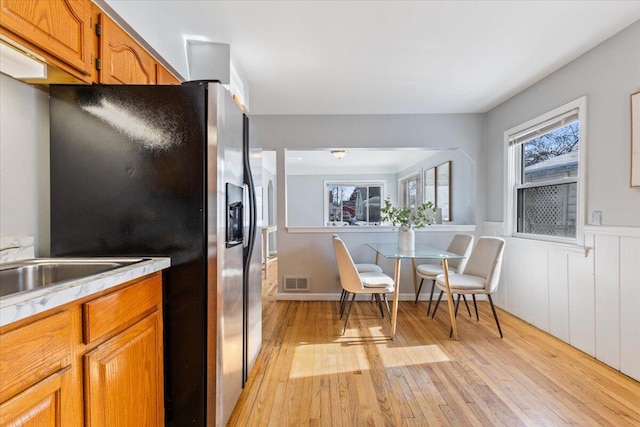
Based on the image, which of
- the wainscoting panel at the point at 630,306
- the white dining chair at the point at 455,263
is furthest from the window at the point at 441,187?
the wainscoting panel at the point at 630,306

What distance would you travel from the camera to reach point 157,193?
57.6 inches

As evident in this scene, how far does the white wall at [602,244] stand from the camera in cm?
215

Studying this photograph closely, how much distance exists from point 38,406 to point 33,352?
0.47 feet

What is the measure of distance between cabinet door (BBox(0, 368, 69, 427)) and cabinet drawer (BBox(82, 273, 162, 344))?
0.45ft

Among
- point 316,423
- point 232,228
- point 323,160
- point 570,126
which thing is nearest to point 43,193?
point 232,228

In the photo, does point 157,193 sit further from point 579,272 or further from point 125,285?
point 579,272

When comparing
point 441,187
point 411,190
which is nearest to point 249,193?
point 441,187

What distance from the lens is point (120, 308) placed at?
115 centimetres

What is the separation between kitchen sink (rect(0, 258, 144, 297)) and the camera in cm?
120

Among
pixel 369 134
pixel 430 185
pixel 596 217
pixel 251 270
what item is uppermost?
pixel 369 134

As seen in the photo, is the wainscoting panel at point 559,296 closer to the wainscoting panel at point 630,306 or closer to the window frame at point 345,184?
the wainscoting panel at point 630,306

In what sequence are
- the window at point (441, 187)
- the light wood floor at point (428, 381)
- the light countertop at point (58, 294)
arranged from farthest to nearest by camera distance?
the window at point (441, 187)
the light wood floor at point (428, 381)
the light countertop at point (58, 294)

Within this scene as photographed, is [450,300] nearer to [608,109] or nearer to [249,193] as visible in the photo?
[608,109]

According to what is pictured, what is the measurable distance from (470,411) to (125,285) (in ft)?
6.15
